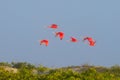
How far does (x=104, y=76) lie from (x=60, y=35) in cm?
316

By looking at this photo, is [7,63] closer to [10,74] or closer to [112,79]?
[10,74]

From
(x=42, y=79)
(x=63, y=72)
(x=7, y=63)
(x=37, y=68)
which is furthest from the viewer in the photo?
(x=7, y=63)

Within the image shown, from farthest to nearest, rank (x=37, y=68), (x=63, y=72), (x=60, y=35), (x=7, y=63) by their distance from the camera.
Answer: (x=7, y=63) < (x=37, y=68) < (x=60, y=35) < (x=63, y=72)

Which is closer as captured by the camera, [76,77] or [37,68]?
[76,77]

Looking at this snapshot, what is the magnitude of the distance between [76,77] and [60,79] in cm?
92

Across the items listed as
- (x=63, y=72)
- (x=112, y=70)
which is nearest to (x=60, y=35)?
(x=63, y=72)

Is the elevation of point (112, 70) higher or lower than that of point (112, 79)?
higher

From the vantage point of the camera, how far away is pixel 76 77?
19969 millimetres

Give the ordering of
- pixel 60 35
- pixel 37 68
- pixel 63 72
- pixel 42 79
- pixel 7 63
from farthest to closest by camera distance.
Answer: pixel 7 63
pixel 37 68
pixel 60 35
pixel 63 72
pixel 42 79

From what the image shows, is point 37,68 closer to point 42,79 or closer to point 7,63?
point 7,63

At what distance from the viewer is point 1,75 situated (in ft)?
66.8

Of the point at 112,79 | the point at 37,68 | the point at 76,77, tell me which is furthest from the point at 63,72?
the point at 37,68

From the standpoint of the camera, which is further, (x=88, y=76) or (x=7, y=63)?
(x=7, y=63)

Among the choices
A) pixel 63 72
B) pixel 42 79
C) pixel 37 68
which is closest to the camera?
pixel 42 79
